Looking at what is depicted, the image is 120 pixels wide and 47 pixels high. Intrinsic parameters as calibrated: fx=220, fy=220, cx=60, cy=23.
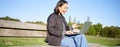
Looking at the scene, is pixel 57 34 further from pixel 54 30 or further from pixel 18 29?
pixel 18 29

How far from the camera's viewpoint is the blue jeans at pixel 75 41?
3.74 metres

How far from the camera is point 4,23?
12.7 ft

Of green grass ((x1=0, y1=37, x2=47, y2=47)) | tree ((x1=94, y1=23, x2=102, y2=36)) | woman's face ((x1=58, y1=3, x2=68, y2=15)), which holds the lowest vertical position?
tree ((x1=94, y1=23, x2=102, y2=36))

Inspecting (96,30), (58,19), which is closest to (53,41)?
(58,19)

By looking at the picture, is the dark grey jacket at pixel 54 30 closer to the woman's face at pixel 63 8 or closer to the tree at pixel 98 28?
the woman's face at pixel 63 8

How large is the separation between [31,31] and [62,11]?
1.04 meters

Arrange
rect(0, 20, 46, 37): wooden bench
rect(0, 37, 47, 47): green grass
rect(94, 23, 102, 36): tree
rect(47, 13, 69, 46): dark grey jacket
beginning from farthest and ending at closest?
1. rect(94, 23, 102, 36): tree
2. rect(0, 37, 47, 47): green grass
3. rect(0, 20, 46, 37): wooden bench
4. rect(47, 13, 69, 46): dark grey jacket

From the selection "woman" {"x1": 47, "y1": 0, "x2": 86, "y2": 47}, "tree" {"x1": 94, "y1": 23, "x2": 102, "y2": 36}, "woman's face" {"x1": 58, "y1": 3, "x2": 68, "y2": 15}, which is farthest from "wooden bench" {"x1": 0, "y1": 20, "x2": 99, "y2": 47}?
"tree" {"x1": 94, "y1": 23, "x2": 102, "y2": 36}

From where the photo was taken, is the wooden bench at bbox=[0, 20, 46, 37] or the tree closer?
the wooden bench at bbox=[0, 20, 46, 37]

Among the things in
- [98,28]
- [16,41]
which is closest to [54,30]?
[16,41]

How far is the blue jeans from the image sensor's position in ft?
12.3

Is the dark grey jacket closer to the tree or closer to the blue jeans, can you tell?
the blue jeans

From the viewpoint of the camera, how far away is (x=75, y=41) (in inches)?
150

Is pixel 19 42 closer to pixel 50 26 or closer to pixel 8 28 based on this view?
pixel 8 28
